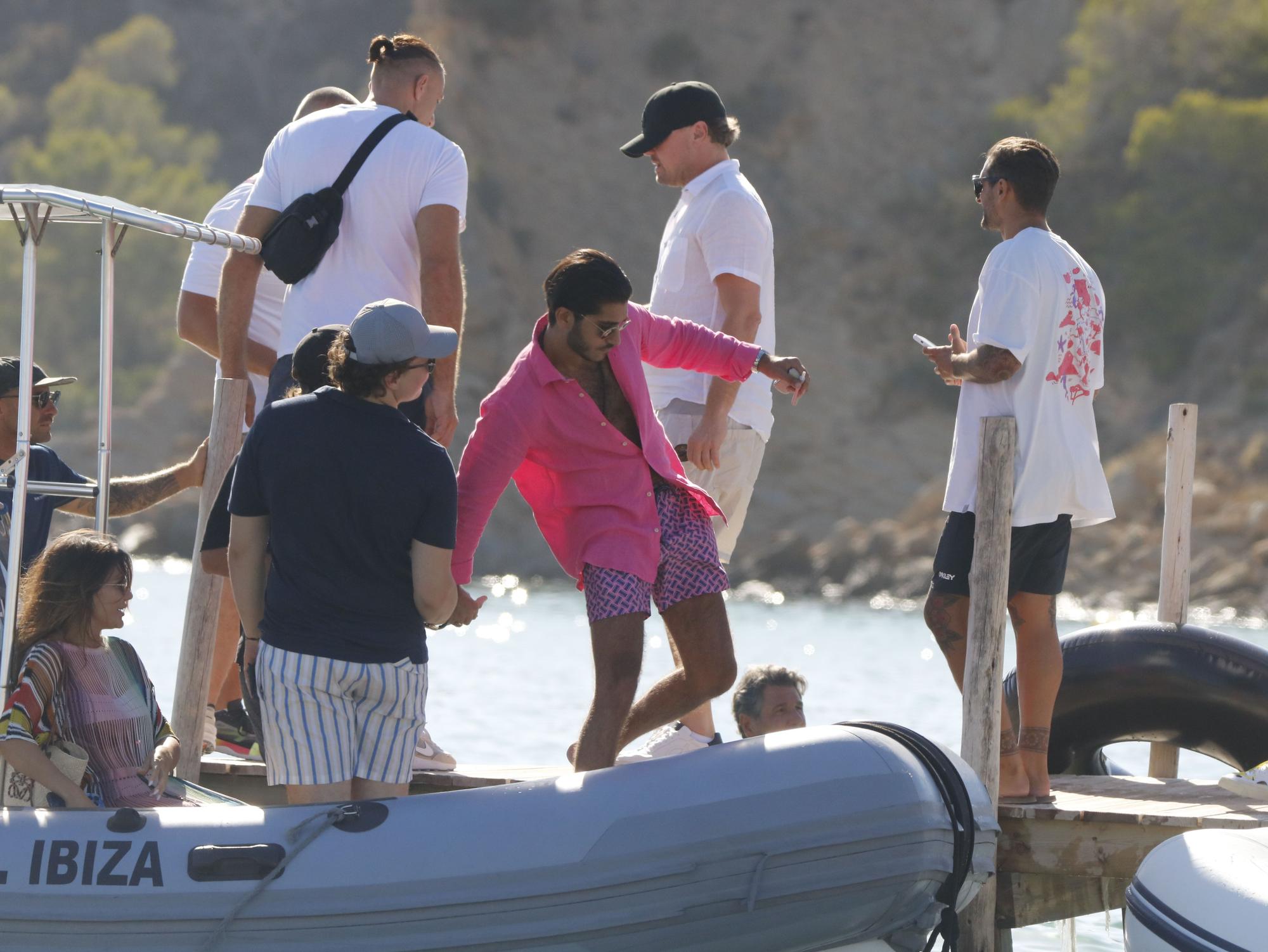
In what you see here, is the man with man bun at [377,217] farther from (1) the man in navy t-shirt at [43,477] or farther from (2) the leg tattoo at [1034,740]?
(2) the leg tattoo at [1034,740]

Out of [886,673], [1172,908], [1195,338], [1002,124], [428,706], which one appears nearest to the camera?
[1172,908]

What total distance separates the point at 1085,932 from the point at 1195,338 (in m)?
30.0

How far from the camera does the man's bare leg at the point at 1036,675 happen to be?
5.01m

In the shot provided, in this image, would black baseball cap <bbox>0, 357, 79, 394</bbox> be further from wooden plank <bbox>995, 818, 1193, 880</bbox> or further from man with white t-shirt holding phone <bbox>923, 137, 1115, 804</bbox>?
wooden plank <bbox>995, 818, 1193, 880</bbox>

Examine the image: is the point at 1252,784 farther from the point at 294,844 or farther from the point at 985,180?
the point at 294,844

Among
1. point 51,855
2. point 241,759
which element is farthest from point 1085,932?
point 51,855

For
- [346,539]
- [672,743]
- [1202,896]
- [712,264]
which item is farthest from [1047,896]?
[346,539]

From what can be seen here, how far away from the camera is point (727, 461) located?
18.1ft

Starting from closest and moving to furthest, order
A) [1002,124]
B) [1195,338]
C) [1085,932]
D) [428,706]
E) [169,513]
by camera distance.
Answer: [1085,932]
[428,706]
[1195,338]
[169,513]
[1002,124]

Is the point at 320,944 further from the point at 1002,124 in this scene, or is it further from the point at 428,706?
the point at 1002,124

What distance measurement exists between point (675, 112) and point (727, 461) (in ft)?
3.44

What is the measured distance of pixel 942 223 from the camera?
38812 mm

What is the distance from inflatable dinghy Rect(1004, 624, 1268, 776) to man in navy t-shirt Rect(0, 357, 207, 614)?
2820mm

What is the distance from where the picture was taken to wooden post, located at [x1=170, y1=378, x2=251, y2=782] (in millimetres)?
5195
